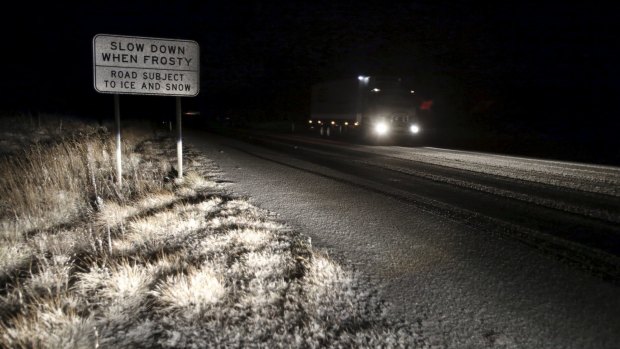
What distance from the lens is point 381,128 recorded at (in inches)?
914

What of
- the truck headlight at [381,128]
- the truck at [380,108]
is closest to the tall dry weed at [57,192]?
the truck headlight at [381,128]

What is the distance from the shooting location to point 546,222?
18.8 ft

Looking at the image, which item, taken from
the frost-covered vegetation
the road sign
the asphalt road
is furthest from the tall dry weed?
the asphalt road

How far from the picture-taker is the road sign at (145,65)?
7219 millimetres

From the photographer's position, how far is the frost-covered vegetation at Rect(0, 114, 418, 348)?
279 cm

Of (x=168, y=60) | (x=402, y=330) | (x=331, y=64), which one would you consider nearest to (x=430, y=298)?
(x=402, y=330)

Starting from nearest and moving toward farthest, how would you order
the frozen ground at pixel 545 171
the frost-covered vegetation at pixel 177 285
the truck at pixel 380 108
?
the frost-covered vegetation at pixel 177 285 < the frozen ground at pixel 545 171 < the truck at pixel 380 108

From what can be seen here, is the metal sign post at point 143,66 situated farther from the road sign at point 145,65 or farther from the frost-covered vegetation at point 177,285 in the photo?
the frost-covered vegetation at point 177,285

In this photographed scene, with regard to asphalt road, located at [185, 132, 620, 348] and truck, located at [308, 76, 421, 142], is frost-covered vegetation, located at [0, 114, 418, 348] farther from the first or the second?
truck, located at [308, 76, 421, 142]

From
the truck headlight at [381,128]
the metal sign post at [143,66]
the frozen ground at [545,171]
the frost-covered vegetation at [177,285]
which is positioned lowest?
the frost-covered vegetation at [177,285]

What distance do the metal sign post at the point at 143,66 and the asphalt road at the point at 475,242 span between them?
2.34 metres

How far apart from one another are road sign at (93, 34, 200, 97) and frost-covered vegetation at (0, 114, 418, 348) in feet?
8.18

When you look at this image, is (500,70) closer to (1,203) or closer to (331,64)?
(331,64)

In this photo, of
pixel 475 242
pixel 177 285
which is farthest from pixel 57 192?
pixel 475 242
